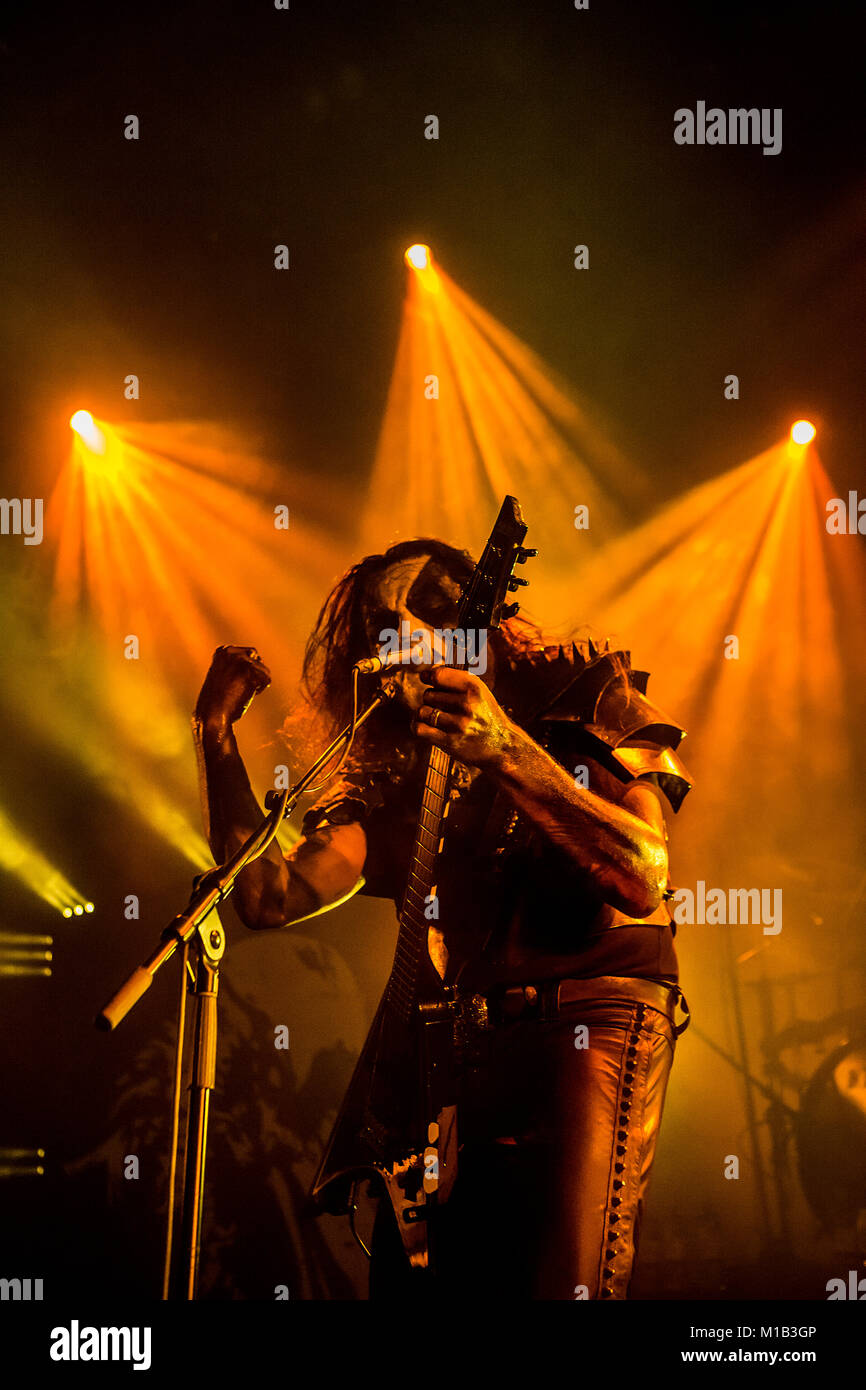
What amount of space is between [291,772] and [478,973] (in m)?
2.50

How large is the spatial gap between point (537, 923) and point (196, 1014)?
826mm

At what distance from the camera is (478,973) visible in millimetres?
2385

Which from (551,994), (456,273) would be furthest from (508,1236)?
(456,273)

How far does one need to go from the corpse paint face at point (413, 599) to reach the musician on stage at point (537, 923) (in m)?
0.31

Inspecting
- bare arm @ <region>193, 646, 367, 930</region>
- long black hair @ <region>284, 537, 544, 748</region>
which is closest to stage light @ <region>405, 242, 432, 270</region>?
long black hair @ <region>284, 537, 544, 748</region>

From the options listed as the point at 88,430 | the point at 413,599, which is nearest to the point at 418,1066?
the point at 413,599

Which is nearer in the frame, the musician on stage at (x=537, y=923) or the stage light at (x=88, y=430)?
the musician on stage at (x=537, y=923)

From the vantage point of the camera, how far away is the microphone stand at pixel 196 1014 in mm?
1718

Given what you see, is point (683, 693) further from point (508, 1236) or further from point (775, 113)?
point (508, 1236)

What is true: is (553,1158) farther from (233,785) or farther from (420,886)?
(233,785)

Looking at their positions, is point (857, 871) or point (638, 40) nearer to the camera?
point (638, 40)

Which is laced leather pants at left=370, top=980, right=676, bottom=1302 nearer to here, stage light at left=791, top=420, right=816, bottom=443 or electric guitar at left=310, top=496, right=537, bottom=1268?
electric guitar at left=310, top=496, right=537, bottom=1268

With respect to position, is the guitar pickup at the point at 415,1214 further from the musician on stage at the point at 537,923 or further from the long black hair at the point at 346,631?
the long black hair at the point at 346,631

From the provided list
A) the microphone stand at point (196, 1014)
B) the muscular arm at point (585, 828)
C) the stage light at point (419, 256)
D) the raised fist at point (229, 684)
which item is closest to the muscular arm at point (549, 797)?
the muscular arm at point (585, 828)
